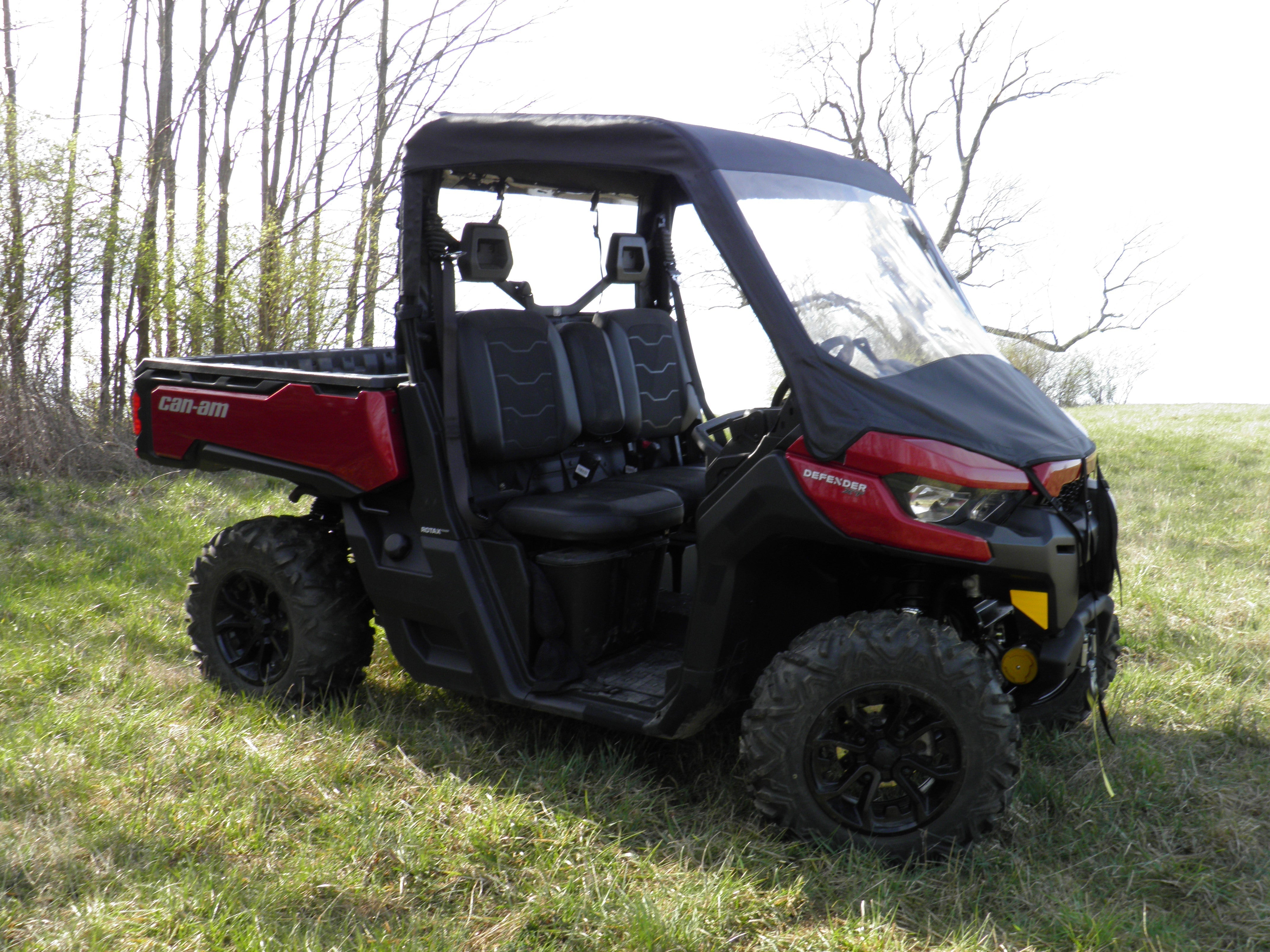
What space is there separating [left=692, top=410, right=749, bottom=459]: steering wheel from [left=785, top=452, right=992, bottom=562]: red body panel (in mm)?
384

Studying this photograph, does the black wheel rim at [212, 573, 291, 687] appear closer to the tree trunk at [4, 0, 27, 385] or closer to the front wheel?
the front wheel

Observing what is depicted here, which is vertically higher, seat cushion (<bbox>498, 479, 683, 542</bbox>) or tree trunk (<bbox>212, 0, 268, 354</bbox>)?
tree trunk (<bbox>212, 0, 268, 354</bbox>)

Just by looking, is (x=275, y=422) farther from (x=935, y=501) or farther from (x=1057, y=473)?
(x=1057, y=473)

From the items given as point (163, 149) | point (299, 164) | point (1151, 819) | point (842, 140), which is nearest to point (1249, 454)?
point (1151, 819)

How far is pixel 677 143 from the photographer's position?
2.87m

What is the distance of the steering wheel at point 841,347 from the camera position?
278 centimetres

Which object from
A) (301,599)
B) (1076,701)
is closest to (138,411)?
(301,599)

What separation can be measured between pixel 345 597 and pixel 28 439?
5.35 meters

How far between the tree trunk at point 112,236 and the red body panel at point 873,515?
25.0 feet

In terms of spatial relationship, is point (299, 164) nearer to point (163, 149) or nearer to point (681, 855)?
point (163, 149)

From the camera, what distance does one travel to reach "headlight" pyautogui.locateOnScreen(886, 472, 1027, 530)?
264cm

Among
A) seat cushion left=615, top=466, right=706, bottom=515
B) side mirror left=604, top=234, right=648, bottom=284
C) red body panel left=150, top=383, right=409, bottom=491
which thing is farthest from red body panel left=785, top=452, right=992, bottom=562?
side mirror left=604, top=234, right=648, bottom=284

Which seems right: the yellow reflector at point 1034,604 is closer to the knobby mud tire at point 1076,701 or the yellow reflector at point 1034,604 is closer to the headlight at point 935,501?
the headlight at point 935,501

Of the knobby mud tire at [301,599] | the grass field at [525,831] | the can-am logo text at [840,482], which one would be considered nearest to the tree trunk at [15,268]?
the grass field at [525,831]
